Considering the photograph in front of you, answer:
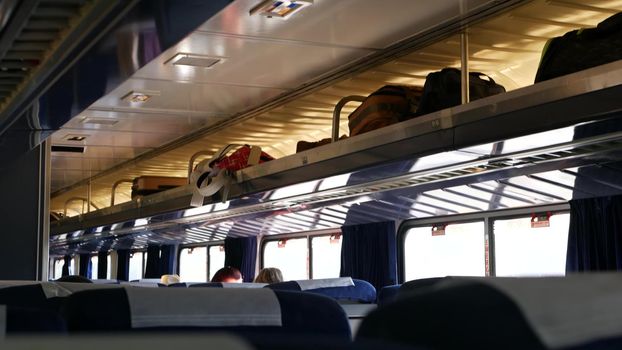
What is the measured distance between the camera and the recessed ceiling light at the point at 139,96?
23.2 feet

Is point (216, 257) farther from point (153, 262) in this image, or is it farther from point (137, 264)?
point (137, 264)

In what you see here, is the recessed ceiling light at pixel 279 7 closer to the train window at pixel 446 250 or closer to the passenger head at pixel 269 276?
the train window at pixel 446 250

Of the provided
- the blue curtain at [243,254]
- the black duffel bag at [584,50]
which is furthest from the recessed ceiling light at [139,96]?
the blue curtain at [243,254]

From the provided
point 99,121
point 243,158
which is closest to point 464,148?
point 243,158

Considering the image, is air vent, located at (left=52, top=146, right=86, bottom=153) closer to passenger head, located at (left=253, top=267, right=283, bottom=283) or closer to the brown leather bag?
passenger head, located at (left=253, top=267, right=283, bottom=283)

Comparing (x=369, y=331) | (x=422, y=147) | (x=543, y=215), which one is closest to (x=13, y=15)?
(x=422, y=147)

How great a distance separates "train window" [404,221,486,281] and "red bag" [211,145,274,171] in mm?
2317

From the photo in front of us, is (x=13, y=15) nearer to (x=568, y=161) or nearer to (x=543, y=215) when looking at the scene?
(x=568, y=161)

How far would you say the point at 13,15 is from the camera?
Result: 10.7ft

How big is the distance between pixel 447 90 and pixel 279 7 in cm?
104

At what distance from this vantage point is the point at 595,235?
680cm

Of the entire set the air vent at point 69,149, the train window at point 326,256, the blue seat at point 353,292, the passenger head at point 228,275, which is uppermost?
the air vent at point 69,149

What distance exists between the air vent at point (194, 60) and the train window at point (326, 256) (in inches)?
188

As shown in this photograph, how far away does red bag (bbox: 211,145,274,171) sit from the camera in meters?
6.94
